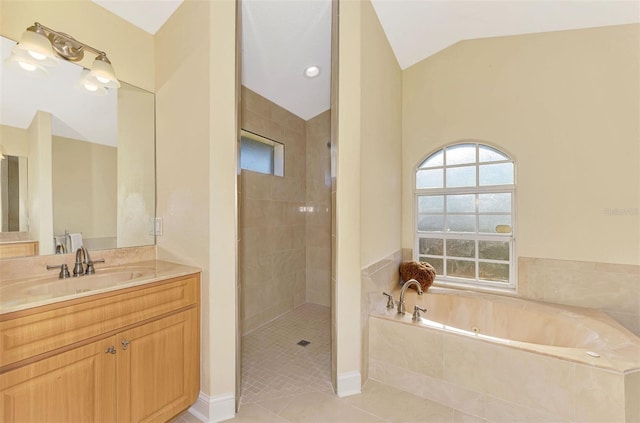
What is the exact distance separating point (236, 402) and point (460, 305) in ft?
6.61

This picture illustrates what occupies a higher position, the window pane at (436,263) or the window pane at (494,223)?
the window pane at (494,223)

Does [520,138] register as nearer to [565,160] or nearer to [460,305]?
[565,160]

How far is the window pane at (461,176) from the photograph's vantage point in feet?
8.71

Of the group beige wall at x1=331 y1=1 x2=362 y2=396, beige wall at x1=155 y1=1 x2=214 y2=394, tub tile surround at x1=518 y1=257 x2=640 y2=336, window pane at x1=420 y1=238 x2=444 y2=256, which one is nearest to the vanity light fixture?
beige wall at x1=155 y1=1 x2=214 y2=394

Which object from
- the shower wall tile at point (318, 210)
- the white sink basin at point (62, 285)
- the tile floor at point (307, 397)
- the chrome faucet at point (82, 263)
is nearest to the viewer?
the white sink basin at point (62, 285)

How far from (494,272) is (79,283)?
3.25m

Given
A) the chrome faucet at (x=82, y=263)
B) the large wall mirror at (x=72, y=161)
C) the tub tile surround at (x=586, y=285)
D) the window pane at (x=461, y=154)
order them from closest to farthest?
the large wall mirror at (x=72, y=161) → the chrome faucet at (x=82, y=263) → the tub tile surround at (x=586, y=285) → the window pane at (x=461, y=154)

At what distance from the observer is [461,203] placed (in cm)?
272

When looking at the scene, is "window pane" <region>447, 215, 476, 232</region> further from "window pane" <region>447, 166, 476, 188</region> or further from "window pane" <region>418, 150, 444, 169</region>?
"window pane" <region>418, 150, 444, 169</region>

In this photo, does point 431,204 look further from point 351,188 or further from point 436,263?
point 351,188

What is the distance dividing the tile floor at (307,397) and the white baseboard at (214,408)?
1.4 inches

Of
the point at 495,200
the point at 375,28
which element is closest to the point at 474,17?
the point at 375,28

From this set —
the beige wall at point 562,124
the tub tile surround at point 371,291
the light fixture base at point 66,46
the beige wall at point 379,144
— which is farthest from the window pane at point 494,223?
the light fixture base at point 66,46

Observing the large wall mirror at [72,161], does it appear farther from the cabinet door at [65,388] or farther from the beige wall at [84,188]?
the cabinet door at [65,388]
